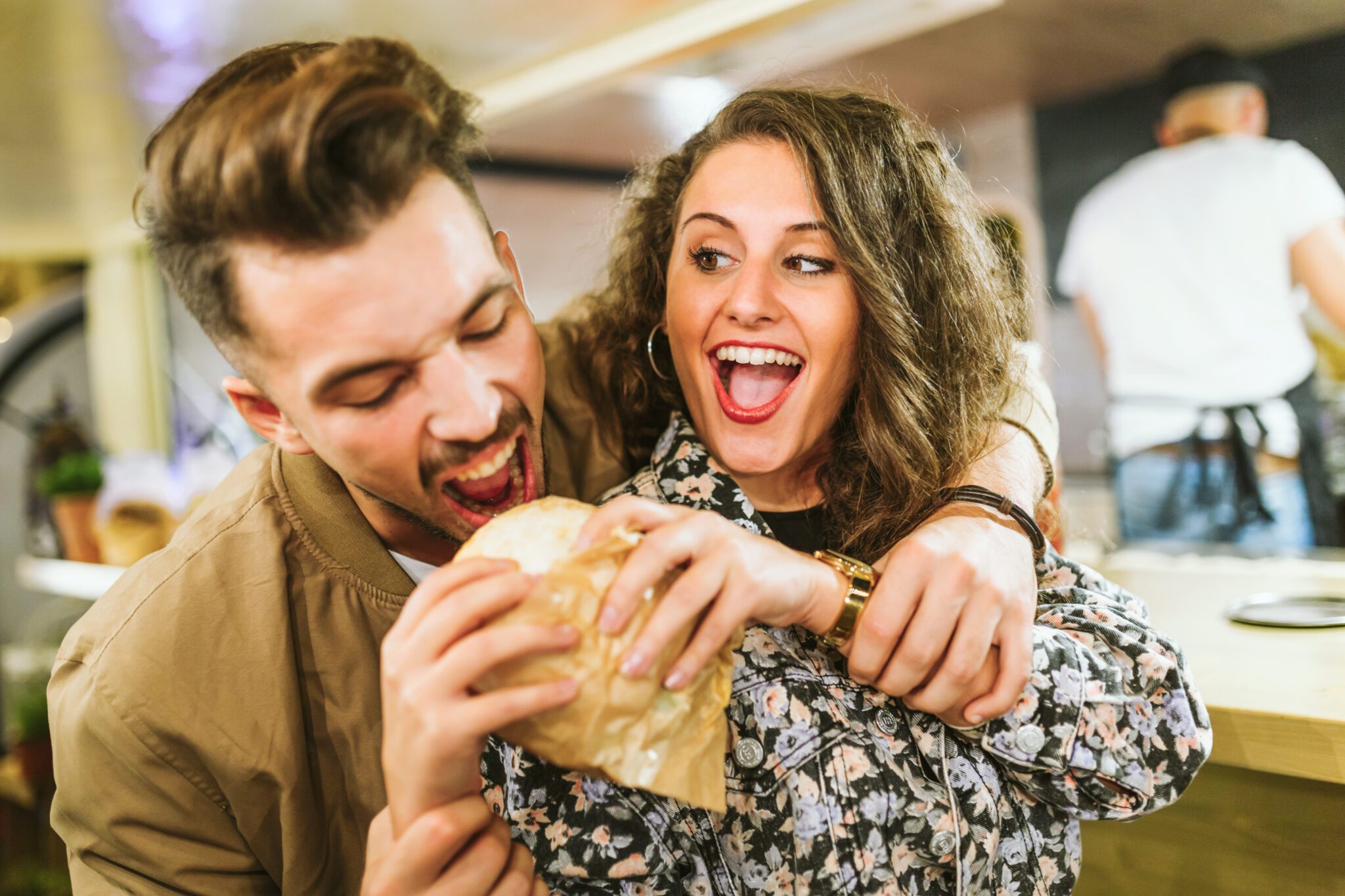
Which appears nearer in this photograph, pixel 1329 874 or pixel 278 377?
pixel 278 377

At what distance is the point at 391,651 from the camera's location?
0.80 meters

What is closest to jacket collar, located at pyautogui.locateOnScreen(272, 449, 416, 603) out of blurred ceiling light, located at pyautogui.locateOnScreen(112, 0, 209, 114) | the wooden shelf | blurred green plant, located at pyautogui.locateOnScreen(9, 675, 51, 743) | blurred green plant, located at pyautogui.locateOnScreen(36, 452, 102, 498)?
blurred ceiling light, located at pyautogui.locateOnScreen(112, 0, 209, 114)

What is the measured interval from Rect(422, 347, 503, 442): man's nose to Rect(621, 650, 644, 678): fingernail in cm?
31

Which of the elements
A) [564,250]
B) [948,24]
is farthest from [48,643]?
[948,24]

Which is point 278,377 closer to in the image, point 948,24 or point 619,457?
point 619,457

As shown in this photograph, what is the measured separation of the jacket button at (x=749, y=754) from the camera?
106 cm

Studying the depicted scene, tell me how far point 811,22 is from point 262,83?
2.02m

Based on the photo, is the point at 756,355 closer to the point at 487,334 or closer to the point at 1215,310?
the point at 487,334

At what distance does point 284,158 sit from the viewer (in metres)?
0.92

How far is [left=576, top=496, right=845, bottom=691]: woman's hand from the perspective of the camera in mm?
823

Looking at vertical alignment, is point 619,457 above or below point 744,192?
below

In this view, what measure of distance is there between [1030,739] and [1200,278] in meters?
3.95

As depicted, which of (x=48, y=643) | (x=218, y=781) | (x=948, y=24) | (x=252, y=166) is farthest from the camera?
(x=48, y=643)

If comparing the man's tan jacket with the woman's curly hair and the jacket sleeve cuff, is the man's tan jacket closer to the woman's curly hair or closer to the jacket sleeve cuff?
the woman's curly hair
